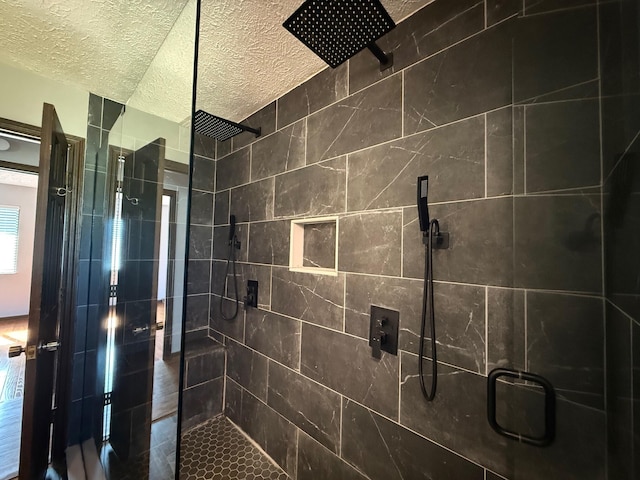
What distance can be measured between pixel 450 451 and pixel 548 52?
4.73 feet

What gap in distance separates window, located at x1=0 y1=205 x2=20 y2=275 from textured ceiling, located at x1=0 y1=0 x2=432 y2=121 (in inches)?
195

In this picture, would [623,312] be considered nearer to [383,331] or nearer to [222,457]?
[383,331]

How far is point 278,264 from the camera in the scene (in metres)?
1.82

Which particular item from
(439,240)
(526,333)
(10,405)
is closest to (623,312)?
(526,333)

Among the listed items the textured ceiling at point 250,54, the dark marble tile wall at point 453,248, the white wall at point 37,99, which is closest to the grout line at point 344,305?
the dark marble tile wall at point 453,248

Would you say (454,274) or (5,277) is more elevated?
(454,274)

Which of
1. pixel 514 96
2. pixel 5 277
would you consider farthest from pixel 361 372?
pixel 5 277

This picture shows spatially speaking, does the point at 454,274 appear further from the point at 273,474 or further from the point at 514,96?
the point at 273,474

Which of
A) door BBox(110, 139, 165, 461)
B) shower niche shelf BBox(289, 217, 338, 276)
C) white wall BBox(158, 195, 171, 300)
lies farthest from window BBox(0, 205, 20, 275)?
shower niche shelf BBox(289, 217, 338, 276)

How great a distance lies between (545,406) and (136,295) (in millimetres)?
1977

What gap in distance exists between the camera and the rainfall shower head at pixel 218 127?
1858 millimetres

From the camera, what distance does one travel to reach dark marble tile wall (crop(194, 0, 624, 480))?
704 mm

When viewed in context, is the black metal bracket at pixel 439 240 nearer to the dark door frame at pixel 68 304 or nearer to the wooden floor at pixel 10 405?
the dark door frame at pixel 68 304

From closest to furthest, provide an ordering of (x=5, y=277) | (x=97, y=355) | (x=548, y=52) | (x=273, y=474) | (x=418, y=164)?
(x=548, y=52)
(x=418, y=164)
(x=273, y=474)
(x=97, y=355)
(x=5, y=277)
